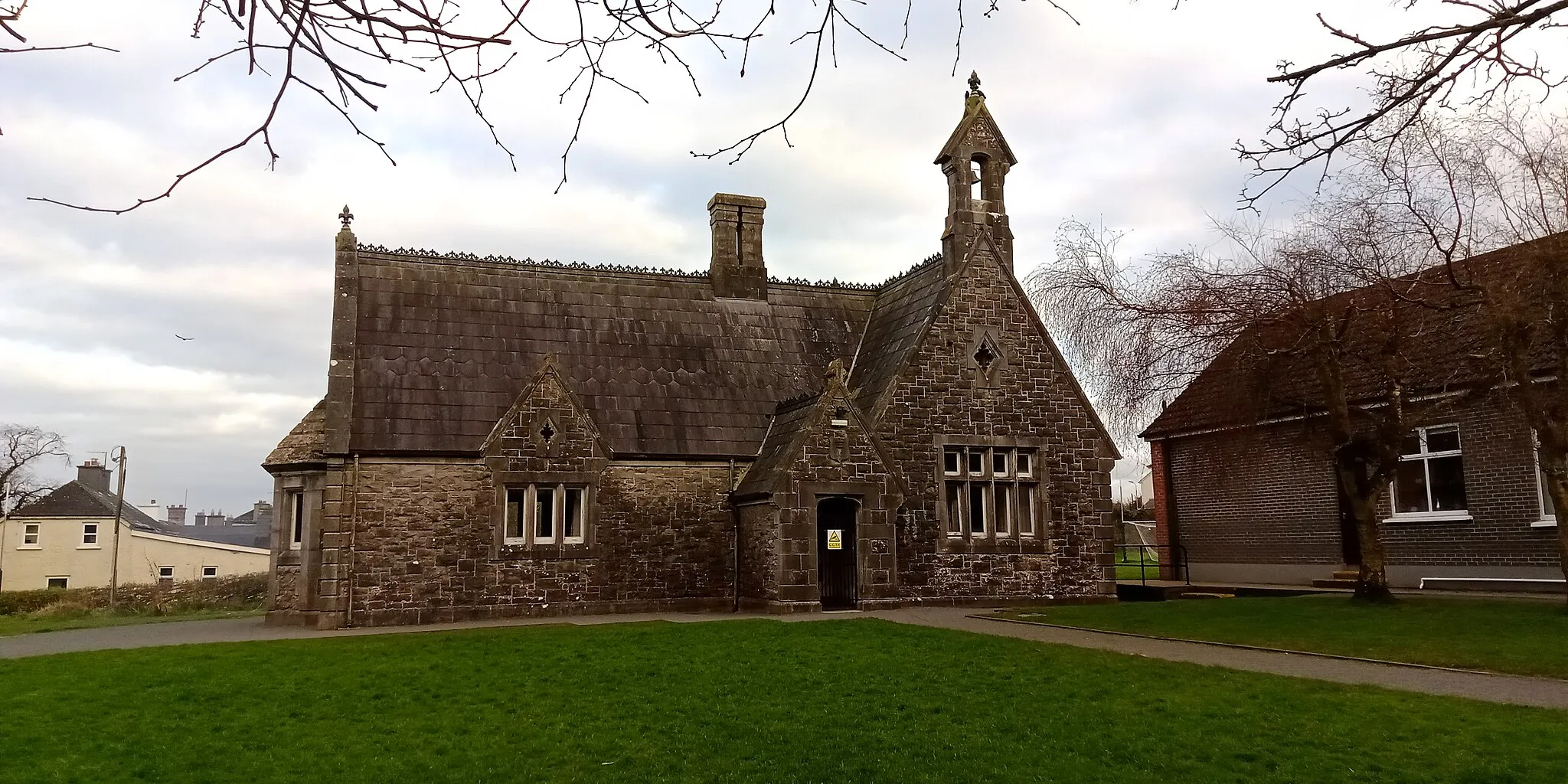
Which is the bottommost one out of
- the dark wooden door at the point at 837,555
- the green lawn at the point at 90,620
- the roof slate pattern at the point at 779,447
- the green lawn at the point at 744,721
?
the green lawn at the point at 90,620

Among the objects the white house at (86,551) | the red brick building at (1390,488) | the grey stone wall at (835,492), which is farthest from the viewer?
the white house at (86,551)

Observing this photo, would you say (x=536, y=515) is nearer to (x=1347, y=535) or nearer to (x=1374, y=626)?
(x=1374, y=626)

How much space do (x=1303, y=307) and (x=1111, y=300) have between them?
10.1 feet

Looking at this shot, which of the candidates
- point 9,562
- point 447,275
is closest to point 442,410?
point 447,275

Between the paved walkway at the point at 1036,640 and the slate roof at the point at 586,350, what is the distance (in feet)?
11.5

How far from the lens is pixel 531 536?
19.5 meters

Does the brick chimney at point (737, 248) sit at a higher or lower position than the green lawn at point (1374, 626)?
higher

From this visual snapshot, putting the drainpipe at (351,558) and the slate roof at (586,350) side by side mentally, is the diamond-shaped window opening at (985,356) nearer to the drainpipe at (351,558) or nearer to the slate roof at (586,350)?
the slate roof at (586,350)

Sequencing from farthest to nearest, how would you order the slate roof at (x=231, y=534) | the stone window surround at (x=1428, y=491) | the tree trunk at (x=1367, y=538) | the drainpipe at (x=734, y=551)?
1. the slate roof at (x=231, y=534)
2. the stone window surround at (x=1428, y=491)
3. the drainpipe at (x=734, y=551)
4. the tree trunk at (x=1367, y=538)

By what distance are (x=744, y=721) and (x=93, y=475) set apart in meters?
67.1

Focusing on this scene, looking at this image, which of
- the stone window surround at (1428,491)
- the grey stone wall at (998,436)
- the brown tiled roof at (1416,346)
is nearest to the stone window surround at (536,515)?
the grey stone wall at (998,436)

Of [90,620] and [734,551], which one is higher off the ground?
[734,551]

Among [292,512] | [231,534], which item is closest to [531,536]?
[292,512]

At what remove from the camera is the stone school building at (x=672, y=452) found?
18.9 m
